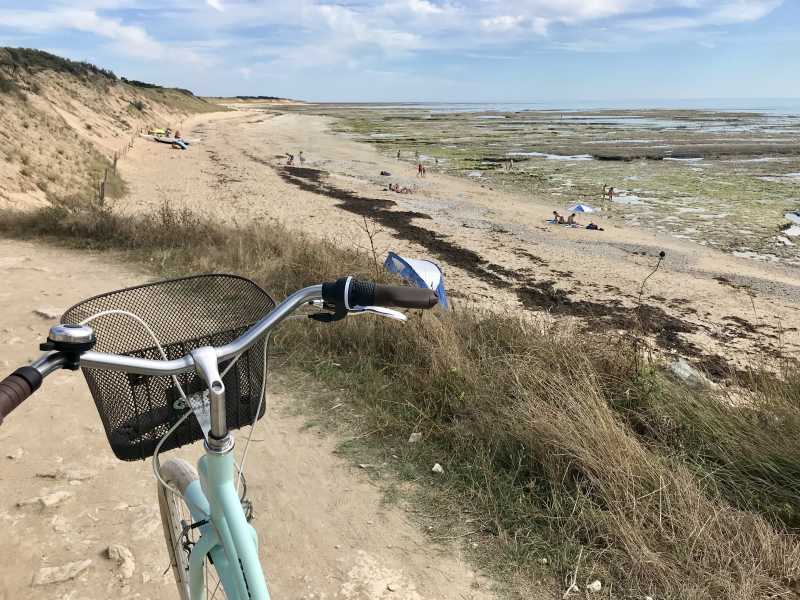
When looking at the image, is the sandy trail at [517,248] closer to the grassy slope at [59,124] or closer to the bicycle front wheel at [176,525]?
the grassy slope at [59,124]

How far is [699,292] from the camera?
10938 mm

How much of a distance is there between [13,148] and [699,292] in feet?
58.8

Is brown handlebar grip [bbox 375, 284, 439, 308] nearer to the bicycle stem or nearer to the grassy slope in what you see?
the bicycle stem

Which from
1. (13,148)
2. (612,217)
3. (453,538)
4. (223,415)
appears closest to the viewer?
(223,415)

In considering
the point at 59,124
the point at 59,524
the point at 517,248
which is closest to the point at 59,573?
the point at 59,524

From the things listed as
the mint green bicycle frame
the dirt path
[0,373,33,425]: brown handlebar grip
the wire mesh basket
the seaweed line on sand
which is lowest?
the seaweed line on sand

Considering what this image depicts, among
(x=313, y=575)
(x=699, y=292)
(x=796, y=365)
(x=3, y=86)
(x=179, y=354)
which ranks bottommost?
(x=699, y=292)

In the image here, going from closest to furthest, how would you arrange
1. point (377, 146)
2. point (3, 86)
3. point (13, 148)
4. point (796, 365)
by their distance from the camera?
point (796, 365)
point (13, 148)
point (3, 86)
point (377, 146)

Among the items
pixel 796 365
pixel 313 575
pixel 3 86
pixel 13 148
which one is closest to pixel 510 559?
pixel 313 575

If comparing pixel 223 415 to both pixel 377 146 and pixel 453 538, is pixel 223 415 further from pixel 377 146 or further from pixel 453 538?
pixel 377 146

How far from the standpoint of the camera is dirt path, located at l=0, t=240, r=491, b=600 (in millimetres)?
2742

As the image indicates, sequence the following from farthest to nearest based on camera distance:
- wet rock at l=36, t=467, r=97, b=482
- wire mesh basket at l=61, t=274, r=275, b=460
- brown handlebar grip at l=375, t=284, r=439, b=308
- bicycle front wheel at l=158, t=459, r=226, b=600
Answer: wet rock at l=36, t=467, r=97, b=482 < bicycle front wheel at l=158, t=459, r=226, b=600 < wire mesh basket at l=61, t=274, r=275, b=460 < brown handlebar grip at l=375, t=284, r=439, b=308

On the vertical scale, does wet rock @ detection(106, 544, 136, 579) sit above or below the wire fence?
below

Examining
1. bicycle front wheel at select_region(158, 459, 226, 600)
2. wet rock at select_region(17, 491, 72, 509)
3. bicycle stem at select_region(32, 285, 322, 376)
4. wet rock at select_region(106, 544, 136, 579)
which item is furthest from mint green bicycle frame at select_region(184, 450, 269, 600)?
wet rock at select_region(17, 491, 72, 509)
